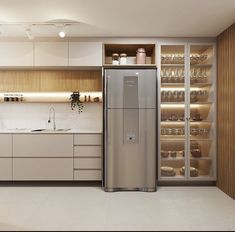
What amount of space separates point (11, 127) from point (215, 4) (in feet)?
12.7

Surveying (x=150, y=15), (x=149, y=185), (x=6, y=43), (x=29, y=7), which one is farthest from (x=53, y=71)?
(x=149, y=185)

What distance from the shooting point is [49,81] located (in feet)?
15.7

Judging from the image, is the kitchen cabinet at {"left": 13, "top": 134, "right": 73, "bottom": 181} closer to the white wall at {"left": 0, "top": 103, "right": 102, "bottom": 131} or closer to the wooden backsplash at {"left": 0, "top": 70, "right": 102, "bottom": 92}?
the white wall at {"left": 0, "top": 103, "right": 102, "bottom": 131}

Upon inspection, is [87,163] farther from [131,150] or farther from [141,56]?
[141,56]

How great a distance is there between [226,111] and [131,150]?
153 cm

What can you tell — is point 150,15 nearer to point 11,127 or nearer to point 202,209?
point 202,209

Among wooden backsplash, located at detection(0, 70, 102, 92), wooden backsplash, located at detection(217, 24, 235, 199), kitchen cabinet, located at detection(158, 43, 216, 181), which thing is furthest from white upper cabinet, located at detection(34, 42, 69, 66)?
wooden backsplash, located at detection(217, 24, 235, 199)

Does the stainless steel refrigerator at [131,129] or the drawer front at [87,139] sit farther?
the drawer front at [87,139]

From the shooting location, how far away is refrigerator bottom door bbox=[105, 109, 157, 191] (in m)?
4.18

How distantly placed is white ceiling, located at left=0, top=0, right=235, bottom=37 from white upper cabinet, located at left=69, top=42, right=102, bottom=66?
19cm

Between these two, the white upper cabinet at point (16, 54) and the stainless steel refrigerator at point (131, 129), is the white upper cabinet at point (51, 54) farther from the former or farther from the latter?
the stainless steel refrigerator at point (131, 129)

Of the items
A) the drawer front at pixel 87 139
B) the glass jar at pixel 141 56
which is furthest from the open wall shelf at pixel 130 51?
the drawer front at pixel 87 139

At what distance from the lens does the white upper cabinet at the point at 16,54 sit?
4.42 metres

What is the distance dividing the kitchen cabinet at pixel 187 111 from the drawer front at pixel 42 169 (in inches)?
59.3
